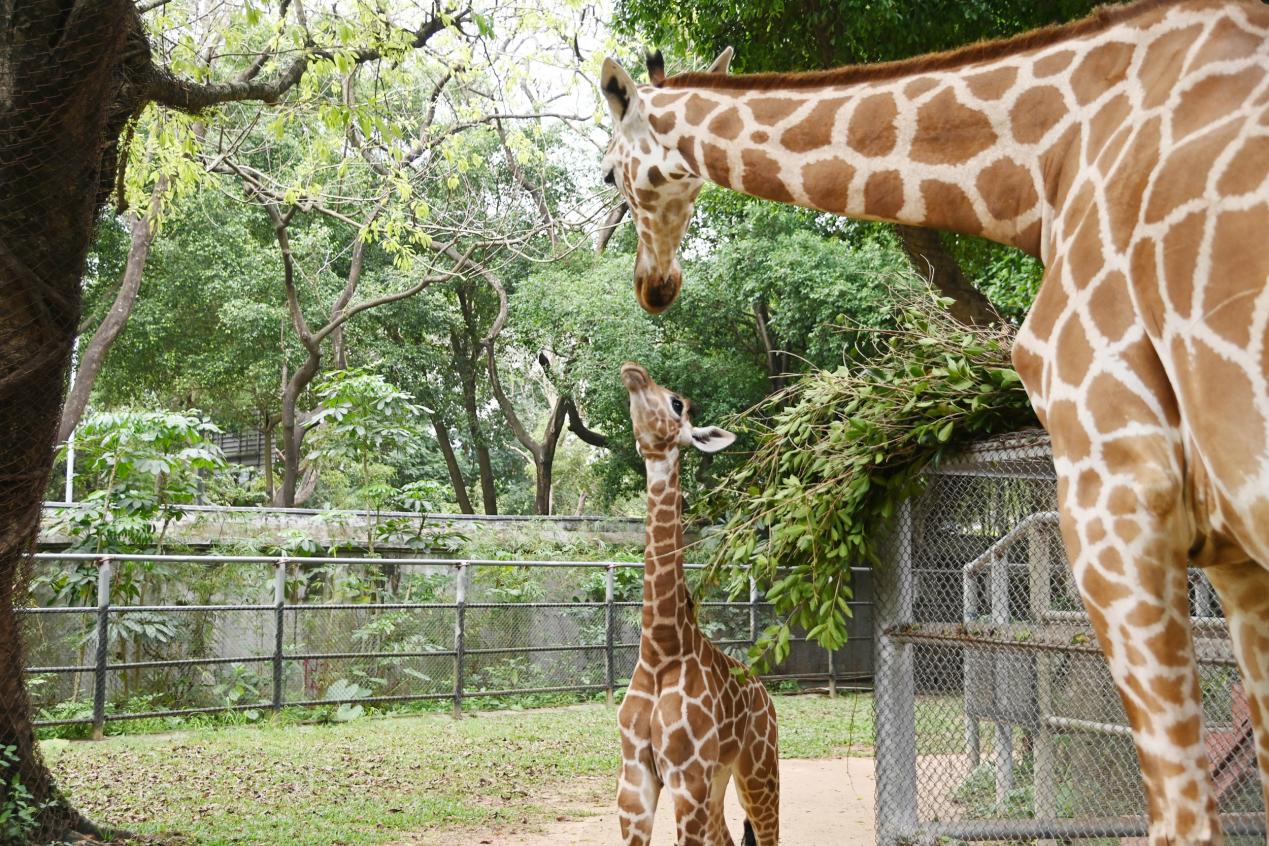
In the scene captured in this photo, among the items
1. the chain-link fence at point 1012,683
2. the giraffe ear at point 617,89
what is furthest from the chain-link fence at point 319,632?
the giraffe ear at point 617,89

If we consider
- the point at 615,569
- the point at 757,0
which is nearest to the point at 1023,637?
the point at 757,0

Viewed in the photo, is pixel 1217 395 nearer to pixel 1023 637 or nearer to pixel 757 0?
pixel 1023 637

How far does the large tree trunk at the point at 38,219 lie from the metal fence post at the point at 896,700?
130 inches

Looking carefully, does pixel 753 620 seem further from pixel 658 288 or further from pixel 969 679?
pixel 658 288

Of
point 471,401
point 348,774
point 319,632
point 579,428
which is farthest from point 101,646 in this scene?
point 471,401

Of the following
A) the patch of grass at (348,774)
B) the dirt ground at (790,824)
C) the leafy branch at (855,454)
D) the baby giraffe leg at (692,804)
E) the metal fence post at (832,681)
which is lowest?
the dirt ground at (790,824)

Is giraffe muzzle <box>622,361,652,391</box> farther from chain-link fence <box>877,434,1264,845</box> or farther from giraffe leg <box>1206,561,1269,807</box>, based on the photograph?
giraffe leg <box>1206,561,1269,807</box>

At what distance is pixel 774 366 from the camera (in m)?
16.3

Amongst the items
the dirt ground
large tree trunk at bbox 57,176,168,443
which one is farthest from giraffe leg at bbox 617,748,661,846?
large tree trunk at bbox 57,176,168,443

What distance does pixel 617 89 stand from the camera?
2.96 metres

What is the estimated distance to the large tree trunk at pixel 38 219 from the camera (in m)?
4.32

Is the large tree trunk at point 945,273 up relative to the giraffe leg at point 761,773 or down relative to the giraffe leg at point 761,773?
up

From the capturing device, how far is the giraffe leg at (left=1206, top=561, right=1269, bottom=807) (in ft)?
6.74

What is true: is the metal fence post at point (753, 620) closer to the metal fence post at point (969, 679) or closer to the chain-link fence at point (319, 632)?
the chain-link fence at point (319, 632)
